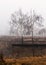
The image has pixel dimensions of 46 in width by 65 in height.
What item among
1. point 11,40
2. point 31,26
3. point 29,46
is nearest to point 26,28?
point 31,26

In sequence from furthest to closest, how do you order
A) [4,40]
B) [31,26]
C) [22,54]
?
[31,26] < [4,40] < [22,54]

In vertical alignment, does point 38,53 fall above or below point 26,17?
below

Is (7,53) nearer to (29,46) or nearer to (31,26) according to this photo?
(29,46)

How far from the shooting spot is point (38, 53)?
2872 centimetres

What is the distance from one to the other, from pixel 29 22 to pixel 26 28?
4.97 ft

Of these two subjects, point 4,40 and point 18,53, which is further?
point 4,40

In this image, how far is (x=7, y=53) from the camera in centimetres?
2942

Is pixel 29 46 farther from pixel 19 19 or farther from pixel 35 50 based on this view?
pixel 19 19

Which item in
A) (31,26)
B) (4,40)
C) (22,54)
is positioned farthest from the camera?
(31,26)

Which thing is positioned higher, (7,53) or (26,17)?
(26,17)

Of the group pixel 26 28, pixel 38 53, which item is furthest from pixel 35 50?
pixel 26 28

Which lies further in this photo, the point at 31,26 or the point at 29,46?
the point at 31,26

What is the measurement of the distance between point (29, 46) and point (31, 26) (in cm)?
1842

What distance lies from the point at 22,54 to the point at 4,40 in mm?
6533
